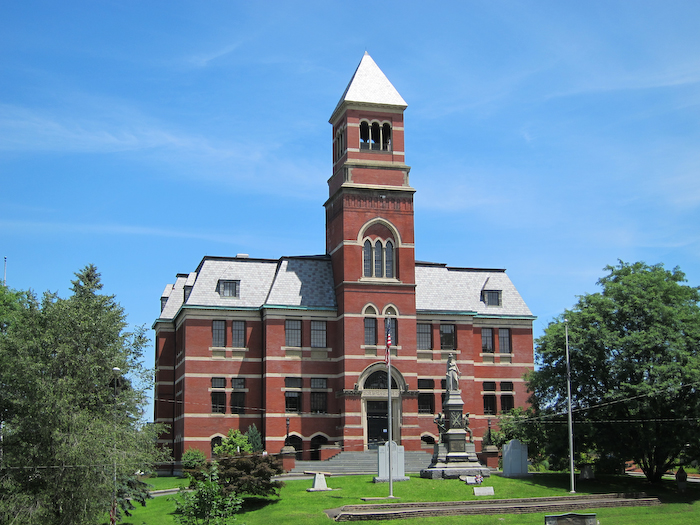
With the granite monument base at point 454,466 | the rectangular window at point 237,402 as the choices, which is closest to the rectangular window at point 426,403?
the rectangular window at point 237,402

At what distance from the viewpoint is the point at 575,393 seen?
158ft

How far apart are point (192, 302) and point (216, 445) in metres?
10.1

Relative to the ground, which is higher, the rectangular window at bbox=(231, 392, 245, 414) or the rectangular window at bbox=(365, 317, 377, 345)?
the rectangular window at bbox=(365, 317, 377, 345)

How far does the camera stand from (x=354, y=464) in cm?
5384

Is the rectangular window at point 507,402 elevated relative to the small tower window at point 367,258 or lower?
lower

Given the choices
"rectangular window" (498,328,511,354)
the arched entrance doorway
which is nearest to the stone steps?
the arched entrance doorway

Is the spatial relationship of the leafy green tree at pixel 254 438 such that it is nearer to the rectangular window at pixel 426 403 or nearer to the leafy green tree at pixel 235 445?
the leafy green tree at pixel 235 445

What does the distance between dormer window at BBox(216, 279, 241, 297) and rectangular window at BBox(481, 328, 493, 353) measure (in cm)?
1907

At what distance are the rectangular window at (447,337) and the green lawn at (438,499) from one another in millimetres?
15967

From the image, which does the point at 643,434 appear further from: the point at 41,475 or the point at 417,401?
the point at 41,475

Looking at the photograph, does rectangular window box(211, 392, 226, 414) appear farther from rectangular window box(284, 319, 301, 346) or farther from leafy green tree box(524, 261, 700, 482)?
leafy green tree box(524, 261, 700, 482)

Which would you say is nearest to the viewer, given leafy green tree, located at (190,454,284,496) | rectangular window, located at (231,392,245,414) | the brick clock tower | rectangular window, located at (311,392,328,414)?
leafy green tree, located at (190,454,284,496)

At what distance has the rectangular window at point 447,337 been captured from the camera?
2469 inches

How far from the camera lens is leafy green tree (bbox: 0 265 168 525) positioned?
3578 cm
